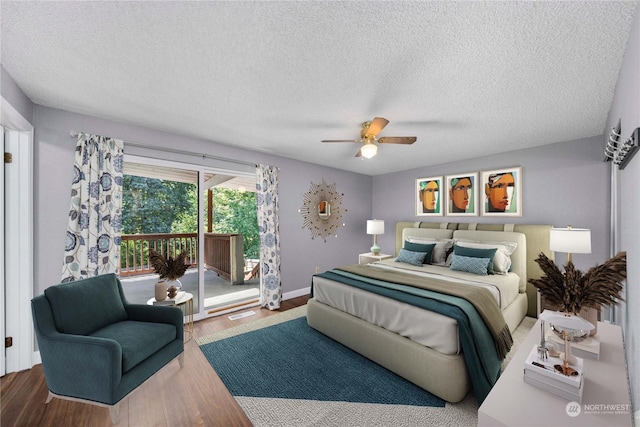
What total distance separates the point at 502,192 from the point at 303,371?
3.85 metres

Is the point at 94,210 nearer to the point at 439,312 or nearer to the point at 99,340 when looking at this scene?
the point at 99,340

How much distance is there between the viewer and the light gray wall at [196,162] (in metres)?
2.45

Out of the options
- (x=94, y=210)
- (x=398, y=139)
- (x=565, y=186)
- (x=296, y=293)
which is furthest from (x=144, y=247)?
(x=565, y=186)

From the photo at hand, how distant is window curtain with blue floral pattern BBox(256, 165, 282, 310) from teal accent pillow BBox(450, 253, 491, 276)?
2599 mm

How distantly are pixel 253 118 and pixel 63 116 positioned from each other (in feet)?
6.20

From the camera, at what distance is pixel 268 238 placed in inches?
156

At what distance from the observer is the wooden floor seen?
5.70ft

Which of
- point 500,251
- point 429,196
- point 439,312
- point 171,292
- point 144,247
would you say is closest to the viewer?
point 439,312

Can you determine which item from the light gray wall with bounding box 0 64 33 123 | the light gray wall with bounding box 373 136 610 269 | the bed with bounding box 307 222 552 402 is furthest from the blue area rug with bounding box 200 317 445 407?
the light gray wall with bounding box 373 136 610 269

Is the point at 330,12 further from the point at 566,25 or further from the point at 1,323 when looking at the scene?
the point at 1,323

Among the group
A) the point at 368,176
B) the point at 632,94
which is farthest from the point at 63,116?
the point at 368,176

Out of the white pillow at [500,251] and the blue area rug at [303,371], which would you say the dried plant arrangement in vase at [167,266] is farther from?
the white pillow at [500,251]

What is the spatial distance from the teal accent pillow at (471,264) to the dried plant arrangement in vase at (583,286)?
1.77 m

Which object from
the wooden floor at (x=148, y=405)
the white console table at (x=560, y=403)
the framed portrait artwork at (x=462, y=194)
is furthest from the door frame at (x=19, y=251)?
the framed portrait artwork at (x=462, y=194)
